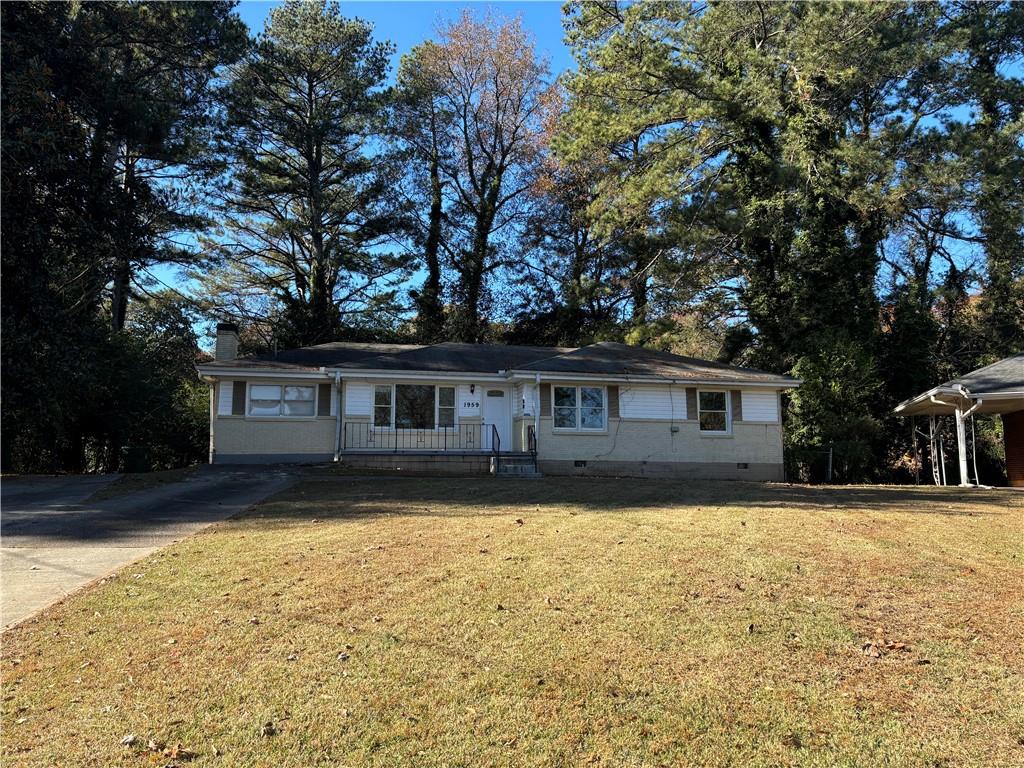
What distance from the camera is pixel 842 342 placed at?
21.3 m

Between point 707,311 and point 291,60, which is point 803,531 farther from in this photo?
point 291,60

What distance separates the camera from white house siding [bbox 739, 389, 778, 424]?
A: 1894 centimetres

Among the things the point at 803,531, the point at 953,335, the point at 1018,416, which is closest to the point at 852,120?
the point at 953,335

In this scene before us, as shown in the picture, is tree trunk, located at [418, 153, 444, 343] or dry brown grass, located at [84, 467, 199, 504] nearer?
dry brown grass, located at [84, 467, 199, 504]

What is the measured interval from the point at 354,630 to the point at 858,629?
3.51 metres

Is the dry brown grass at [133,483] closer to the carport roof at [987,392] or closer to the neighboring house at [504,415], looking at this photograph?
the neighboring house at [504,415]

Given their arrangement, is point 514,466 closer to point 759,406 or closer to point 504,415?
point 504,415

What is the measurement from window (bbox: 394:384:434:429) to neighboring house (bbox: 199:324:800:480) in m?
0.03

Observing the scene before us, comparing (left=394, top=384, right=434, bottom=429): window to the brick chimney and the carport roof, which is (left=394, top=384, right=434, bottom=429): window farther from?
the carport roof

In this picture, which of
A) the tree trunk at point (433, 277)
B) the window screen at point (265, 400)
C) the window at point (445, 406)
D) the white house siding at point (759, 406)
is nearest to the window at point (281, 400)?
the window screen at point (265, 400)

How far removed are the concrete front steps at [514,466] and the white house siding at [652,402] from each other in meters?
3.16

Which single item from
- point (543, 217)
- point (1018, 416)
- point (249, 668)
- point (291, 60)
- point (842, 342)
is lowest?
point (249, 668)

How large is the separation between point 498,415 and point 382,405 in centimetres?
349

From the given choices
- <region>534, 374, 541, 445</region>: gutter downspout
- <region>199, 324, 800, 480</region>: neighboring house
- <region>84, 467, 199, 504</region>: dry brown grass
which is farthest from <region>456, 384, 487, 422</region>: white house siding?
<region>84, 467, 199, 504</region>: dry brown grass
